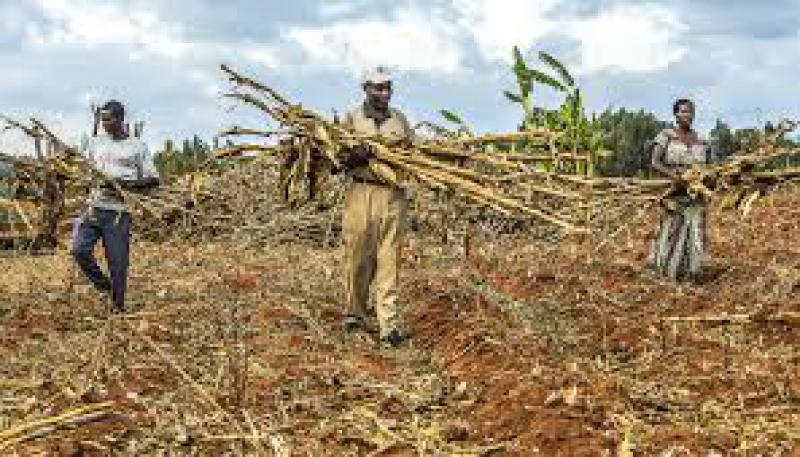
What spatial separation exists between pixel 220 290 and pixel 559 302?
2.75 m

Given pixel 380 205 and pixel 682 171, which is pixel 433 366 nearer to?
pixel 380 205

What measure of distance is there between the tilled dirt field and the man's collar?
137cm

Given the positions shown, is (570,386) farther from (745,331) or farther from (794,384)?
(745,331)

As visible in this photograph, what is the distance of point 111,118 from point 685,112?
4.26 metres

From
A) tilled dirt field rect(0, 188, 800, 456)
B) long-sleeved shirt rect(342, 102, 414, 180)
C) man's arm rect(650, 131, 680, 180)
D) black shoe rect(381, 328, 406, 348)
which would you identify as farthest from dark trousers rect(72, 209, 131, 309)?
man's arm rect(650, 131, 680, 180)

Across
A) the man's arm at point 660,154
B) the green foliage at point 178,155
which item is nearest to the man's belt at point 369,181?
the man's arm at point 660,154

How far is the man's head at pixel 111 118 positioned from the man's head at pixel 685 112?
13.7 ft

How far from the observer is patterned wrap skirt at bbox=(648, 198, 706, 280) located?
29.9 feet

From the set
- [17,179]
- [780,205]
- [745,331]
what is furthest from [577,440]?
[780,205]

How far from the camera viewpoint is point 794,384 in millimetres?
5570

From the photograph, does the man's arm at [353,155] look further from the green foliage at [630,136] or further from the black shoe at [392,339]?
the green foliage at [630,136]

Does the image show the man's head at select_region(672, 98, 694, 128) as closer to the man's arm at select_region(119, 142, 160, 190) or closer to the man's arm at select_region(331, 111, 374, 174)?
the man's arm at select_region(331, 111, 374, 174)

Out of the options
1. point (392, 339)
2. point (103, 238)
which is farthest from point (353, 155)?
point (103, 238)

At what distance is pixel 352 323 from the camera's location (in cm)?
770
